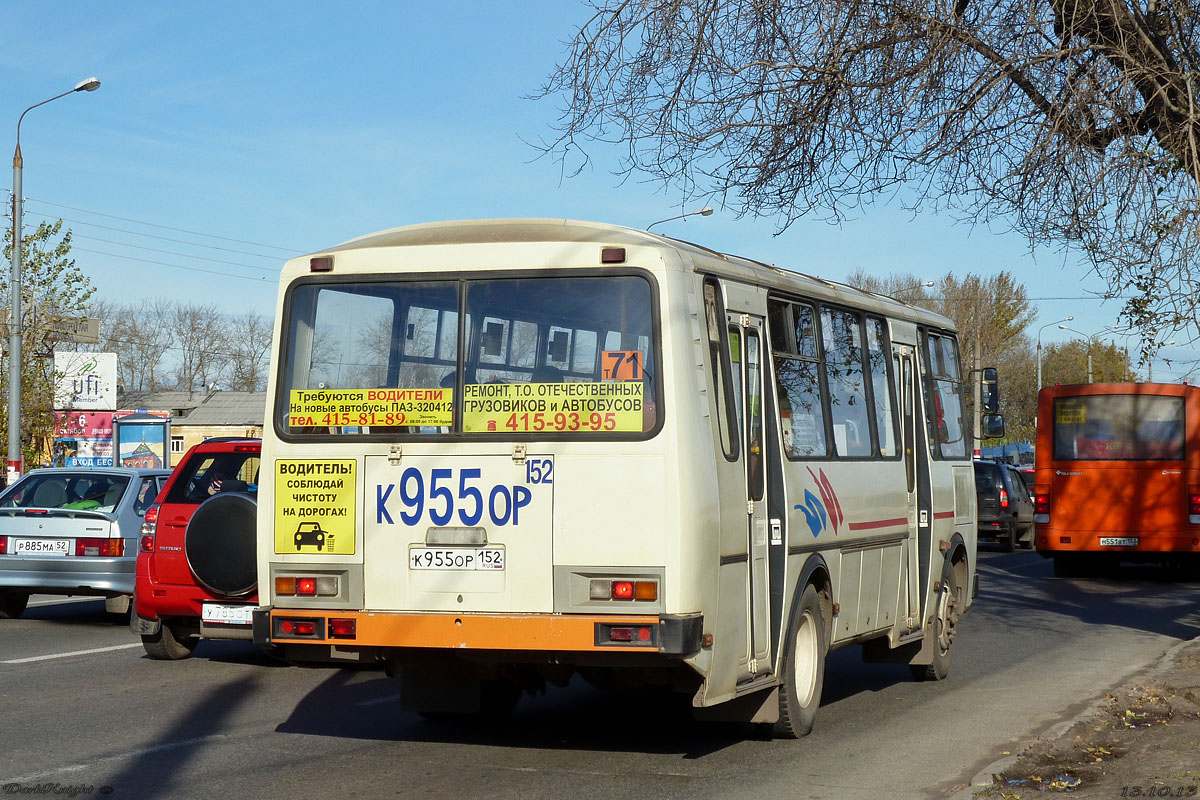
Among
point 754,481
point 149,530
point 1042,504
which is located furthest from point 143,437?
point 754,481

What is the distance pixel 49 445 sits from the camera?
3662 cm

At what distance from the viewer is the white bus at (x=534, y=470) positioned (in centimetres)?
714

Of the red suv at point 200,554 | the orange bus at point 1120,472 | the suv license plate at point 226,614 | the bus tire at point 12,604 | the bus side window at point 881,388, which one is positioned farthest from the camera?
the orange bus at point 1120,472

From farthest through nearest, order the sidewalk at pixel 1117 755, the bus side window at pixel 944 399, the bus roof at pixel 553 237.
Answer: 1. the bus side window at pixel 944 399
2. the bus roof at pixel 553 237
3. the sidewalk at pixel 1117 755

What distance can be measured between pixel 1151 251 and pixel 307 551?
6645 millimetres

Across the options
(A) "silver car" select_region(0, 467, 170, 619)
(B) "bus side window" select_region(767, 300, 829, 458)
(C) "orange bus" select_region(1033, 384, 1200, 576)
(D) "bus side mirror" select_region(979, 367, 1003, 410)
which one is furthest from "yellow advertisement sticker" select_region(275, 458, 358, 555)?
(C) "orange bus" select_region(1033, 384, 1200, 576)

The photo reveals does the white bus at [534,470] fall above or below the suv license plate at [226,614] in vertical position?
above

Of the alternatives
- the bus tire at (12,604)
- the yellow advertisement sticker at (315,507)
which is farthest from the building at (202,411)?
the yellow advertisement sticker at (315,507)

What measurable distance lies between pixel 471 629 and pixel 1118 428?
18.3 meters

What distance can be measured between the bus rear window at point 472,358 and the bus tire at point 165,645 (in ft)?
16.1

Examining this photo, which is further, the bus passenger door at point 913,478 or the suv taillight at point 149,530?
the suv taillight at point 149,530

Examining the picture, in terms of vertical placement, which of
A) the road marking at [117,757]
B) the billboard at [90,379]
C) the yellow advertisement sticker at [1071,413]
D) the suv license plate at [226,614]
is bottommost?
the road marking at [117,757]

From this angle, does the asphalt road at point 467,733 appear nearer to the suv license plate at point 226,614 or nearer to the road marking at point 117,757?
the road marking at point 117,757

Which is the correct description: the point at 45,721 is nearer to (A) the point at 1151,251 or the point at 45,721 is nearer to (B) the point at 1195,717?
(B) the point at 1195,717
